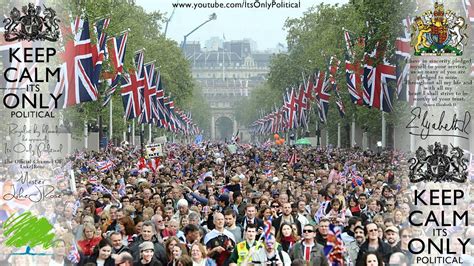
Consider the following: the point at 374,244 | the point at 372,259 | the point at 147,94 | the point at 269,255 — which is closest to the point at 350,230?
the point at 374,244

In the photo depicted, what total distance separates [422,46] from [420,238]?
365cm

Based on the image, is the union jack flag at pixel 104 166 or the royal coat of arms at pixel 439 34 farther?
the union jack flag at pixel 104 166

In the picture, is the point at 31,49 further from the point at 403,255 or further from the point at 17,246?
the point at 403,255

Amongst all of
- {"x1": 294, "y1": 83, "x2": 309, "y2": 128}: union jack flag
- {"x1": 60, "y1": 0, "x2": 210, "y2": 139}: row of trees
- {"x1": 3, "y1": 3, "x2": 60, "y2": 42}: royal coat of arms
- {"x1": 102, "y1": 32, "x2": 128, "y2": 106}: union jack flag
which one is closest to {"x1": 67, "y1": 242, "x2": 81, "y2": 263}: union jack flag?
{"x1": 3, "y1": 3, "x2": 60, "y2": 42}: royal coat of arms

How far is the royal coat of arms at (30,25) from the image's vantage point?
20422 millimetres

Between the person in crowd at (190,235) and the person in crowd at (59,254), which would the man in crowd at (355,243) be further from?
the person in crowd at (59,254)

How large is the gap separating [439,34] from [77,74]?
34.5ft

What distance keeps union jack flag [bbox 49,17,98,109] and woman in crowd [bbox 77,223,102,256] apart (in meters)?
8.50

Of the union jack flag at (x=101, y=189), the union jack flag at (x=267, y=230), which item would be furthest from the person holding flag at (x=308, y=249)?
the union jack flag at (x=101, y=189)

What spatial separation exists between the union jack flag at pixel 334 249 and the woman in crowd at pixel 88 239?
2.91m

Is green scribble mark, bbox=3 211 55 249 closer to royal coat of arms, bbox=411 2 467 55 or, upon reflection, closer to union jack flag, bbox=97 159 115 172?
royal coat of arms, bbox=411 2 467 55

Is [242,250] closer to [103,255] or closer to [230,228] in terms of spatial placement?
[103,255]

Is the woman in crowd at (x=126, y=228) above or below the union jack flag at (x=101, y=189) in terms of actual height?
below
